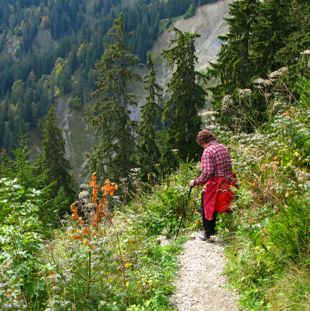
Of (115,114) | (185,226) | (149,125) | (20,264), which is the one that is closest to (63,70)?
(149,125)

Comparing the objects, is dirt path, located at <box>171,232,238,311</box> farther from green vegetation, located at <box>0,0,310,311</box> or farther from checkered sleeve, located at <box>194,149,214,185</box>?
checkered sleeve, located at <box>194,149,214,185</box>

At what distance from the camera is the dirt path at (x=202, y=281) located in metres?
5.07

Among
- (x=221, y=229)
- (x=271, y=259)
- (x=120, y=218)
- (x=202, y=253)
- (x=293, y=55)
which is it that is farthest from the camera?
(x=293, y=55)

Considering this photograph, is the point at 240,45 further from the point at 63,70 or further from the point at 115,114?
the point at 63,70

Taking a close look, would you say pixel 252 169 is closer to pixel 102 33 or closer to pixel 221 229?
pixel 221 229

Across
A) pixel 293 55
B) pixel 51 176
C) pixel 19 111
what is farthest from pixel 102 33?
pixel 293 55

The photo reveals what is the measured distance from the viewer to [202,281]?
5.66 metres

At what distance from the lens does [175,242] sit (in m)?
7.05

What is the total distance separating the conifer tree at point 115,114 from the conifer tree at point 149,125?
34.6 inches

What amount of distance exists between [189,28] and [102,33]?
33.9m

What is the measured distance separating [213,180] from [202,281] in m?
1.80

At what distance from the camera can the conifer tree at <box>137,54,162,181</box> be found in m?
26.6

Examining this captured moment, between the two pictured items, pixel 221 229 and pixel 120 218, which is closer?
pixel 221 229

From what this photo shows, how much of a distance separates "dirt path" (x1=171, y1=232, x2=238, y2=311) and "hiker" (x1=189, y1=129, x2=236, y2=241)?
1.31 ft
